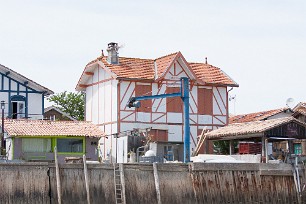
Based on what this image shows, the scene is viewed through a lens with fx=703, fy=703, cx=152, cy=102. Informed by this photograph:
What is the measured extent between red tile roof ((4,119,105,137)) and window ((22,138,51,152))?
56 cm

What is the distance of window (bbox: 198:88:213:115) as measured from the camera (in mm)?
49125

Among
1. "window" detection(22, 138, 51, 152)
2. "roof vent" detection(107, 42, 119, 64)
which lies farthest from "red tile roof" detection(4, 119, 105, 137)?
"roof vent" detection(107, 42, 119, 64)

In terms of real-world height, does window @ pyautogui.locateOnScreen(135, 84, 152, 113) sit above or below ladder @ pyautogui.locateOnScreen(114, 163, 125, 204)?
above

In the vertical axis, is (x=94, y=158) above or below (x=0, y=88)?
below

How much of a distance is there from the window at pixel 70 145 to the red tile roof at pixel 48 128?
0.62 meters

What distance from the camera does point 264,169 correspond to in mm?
30891

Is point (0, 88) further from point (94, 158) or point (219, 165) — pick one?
point (219, 165)

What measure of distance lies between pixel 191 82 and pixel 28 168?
2150 centimetres

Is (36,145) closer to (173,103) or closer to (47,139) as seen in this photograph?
(47,139)

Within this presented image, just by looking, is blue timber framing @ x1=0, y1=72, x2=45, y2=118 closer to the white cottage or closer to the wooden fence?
the white cottage

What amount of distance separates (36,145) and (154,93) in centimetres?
962

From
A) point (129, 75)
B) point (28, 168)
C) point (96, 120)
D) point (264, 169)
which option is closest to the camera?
point (28, 168)

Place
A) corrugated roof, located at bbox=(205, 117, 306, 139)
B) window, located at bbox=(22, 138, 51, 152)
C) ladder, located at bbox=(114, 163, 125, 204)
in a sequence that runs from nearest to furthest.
Result: 1. ladder, located at bbox=(114, 163, 125, 204)
2. corrugated roof, located at bbox=(205, 117, 306, 139)
3. window, located at bbox=(22, 138, 51, 152)

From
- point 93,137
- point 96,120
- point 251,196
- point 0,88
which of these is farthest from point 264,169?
point 0,88
